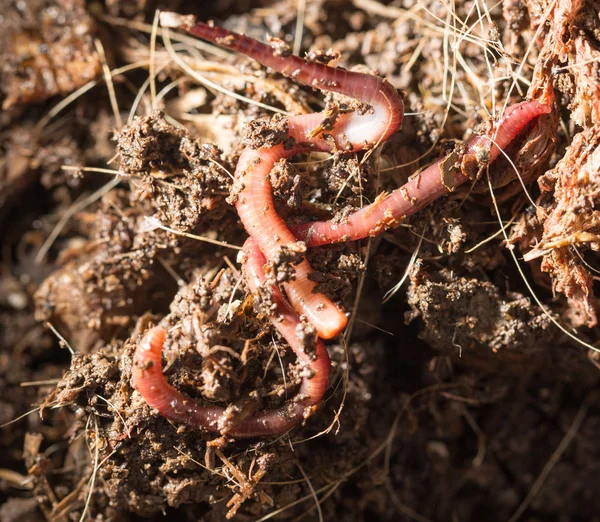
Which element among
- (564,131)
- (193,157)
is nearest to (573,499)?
(564,131)

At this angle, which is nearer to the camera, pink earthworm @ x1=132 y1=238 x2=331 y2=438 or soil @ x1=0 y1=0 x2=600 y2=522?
pink earthworm @ x1=132 y1=238 x2=331 y2=438

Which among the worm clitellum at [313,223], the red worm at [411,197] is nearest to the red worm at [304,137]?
A: the worm clitellum at [313,223]

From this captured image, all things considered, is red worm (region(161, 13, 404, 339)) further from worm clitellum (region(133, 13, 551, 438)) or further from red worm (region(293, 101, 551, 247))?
red worm (region(293, 101, 551, 247))

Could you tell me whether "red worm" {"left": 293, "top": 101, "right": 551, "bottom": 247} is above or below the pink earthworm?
above

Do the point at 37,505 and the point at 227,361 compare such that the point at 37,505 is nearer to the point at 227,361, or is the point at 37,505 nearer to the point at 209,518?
the point at 209,518

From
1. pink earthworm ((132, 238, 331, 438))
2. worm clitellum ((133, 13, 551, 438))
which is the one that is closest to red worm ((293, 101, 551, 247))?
worm clitellum ((133, 13, 551, 438))

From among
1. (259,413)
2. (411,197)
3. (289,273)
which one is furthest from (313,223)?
(259,413)
